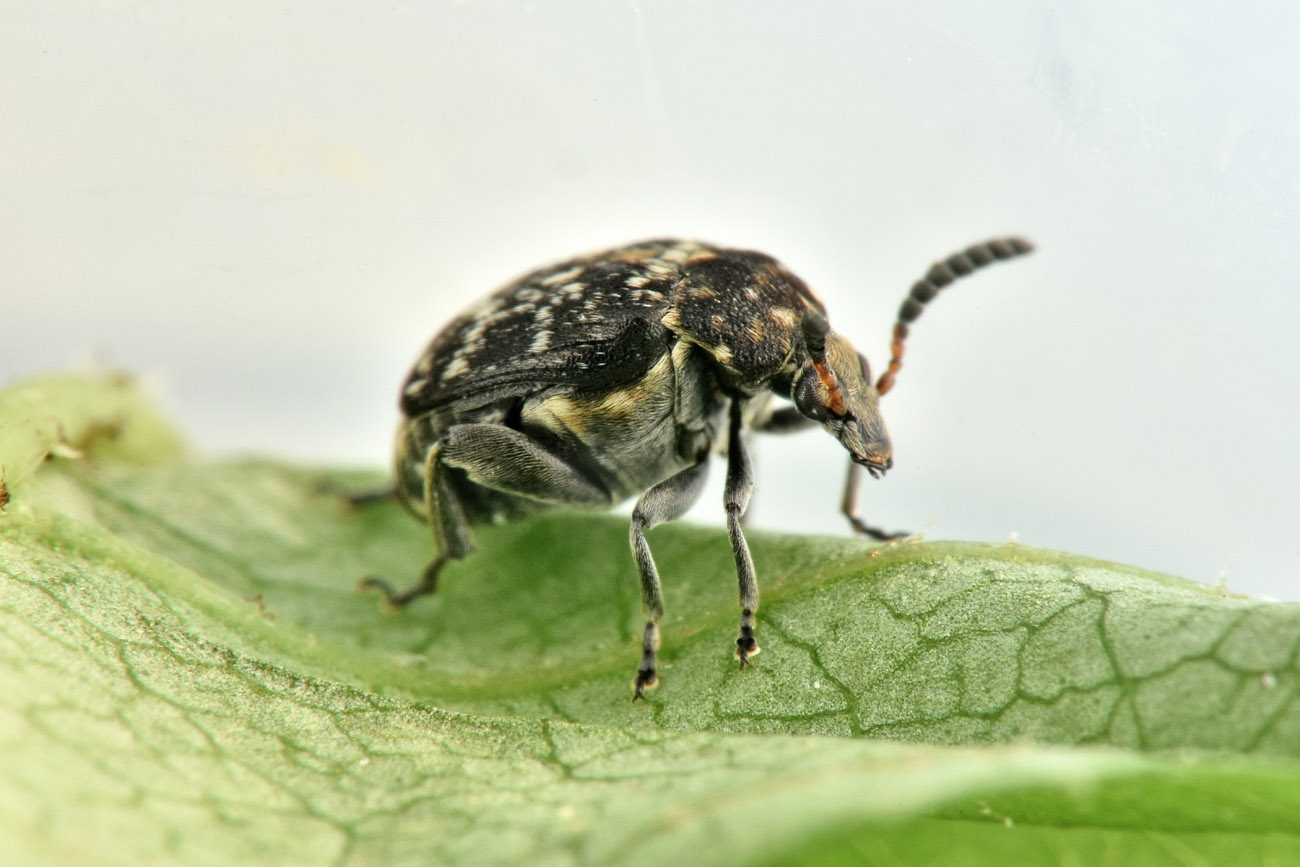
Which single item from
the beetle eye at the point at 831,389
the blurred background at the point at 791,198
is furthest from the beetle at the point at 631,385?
the blurred background at the point at 791,198

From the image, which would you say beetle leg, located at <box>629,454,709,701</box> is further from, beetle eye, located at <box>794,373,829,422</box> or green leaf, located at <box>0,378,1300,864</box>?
beetle eye, located at <box>794,373,829,422</box>

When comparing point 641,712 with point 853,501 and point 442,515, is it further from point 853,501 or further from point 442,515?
point 853,501

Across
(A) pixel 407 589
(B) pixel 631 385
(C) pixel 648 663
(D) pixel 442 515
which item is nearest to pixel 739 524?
(C) pixel 648 663

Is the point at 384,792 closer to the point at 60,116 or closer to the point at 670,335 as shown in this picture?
the point at 670,335

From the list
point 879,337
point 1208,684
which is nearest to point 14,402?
point 879,337

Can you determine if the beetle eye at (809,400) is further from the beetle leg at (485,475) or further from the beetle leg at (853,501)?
the beetle leg at (485,475)
